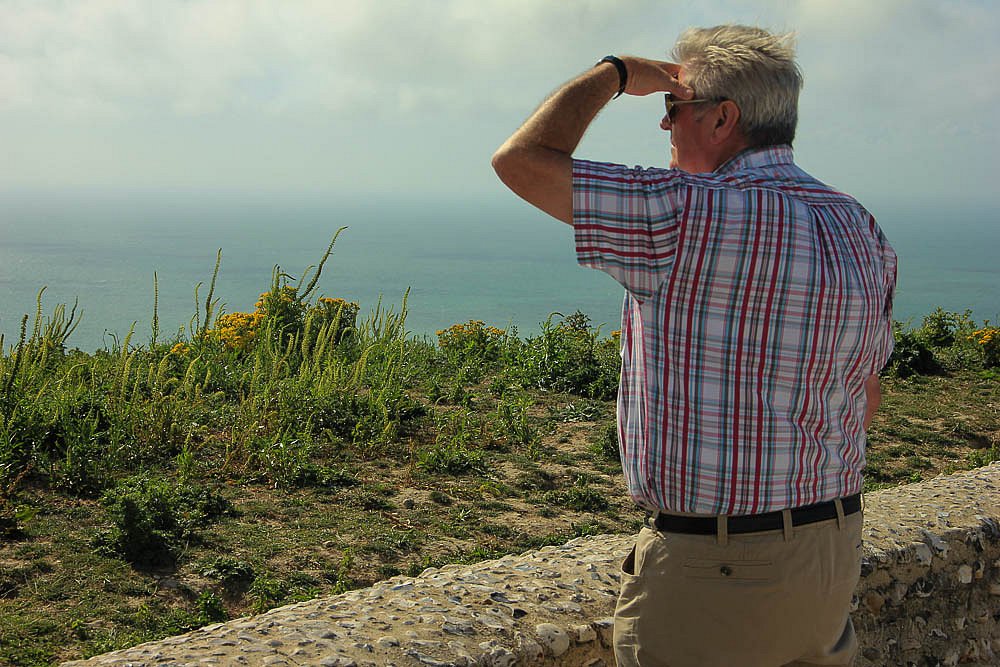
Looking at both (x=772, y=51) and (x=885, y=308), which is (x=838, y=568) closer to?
(x=885, y=308)

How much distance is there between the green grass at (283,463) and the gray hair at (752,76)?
2642mm

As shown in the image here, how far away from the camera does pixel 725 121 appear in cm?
192

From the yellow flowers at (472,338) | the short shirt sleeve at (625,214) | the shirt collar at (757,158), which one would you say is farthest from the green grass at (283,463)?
the shirt collar at (757,158)

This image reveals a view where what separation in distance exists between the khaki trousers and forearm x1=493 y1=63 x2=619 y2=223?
74 centimetres

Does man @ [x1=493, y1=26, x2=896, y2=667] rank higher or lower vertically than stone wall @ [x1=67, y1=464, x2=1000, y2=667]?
higher

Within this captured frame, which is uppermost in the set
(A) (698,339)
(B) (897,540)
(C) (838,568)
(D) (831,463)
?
(A) (698,339)

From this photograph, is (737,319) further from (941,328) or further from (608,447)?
(941,328)

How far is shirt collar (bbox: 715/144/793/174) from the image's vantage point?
6.25ft

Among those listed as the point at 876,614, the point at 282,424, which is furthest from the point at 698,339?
the point at 282,424

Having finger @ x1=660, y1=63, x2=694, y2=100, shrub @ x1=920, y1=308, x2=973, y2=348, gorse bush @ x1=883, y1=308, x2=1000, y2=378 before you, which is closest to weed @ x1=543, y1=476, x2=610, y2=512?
finger @ x1=660, y1=63, x2=694, y2=100

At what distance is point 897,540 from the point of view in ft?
11.4

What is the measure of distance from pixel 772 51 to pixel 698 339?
23.7 inches

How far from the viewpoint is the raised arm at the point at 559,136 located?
1.77 metres

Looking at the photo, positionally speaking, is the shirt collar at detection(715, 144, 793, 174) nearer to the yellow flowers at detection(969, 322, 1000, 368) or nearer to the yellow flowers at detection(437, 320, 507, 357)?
the yellow flowers at detection(437, 320, 507, 357)
